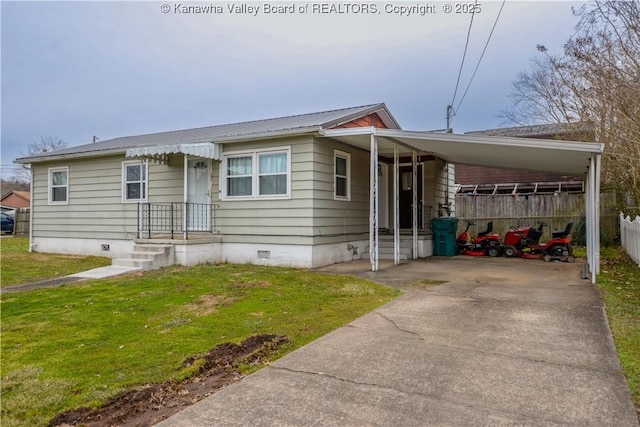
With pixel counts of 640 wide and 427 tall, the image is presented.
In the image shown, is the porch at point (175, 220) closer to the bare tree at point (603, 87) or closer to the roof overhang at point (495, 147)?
the roof overhang at point (495, 147)

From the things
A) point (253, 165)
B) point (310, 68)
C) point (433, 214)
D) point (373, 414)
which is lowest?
point (373, 414)

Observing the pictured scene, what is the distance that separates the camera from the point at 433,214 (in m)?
12.8

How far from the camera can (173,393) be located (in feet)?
10.00

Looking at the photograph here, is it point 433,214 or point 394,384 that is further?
point 433,214

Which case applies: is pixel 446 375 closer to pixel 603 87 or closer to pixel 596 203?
pixel 596 203

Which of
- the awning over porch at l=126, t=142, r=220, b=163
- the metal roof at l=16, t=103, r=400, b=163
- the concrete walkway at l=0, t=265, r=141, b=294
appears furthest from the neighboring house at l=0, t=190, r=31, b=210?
the concrete walkway at l=0, t=265, r=141, b=294

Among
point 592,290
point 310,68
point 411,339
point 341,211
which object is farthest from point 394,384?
point 310,68

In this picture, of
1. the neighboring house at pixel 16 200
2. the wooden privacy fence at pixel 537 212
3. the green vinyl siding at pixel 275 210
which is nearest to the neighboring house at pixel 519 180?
the wooden privacy fence at pixel 537 212

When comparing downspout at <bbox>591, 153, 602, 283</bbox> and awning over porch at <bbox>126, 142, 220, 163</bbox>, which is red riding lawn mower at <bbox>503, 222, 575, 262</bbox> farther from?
awning over porch at <bbox>126, 142, 220, 163</bbox>

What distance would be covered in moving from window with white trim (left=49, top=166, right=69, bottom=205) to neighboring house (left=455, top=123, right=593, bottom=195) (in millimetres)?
14958

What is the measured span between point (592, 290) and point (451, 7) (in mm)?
5956

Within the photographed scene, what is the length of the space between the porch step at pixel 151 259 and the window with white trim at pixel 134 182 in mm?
2447

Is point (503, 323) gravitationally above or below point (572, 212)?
below

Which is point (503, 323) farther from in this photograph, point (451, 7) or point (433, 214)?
point (433, 214)
